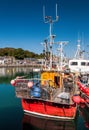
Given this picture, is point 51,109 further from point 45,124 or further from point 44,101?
point 45,124

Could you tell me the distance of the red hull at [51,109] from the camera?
23906 millimetres

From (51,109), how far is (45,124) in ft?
5.22

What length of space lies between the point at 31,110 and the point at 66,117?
3.64 metres

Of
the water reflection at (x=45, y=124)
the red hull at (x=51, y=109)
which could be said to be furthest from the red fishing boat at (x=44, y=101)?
the water reflection at (x=45, y=124)

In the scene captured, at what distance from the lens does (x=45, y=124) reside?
23.6 meters

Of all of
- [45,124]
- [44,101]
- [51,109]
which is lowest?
[45,124]

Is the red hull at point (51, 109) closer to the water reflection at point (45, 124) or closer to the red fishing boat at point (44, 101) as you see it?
the red fishing boat at point (44, 101)

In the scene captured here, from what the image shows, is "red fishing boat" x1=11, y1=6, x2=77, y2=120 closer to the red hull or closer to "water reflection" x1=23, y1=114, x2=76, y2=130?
the red hull

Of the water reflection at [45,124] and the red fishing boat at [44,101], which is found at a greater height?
the red fishing boat at [44,101]

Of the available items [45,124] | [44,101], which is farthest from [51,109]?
[45,124]

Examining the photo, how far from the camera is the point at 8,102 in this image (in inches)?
1345

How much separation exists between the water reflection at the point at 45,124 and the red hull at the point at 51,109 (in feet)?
2.19

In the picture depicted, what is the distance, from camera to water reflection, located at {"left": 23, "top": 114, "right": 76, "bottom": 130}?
2298cm

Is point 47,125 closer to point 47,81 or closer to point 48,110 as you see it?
point 48,110
